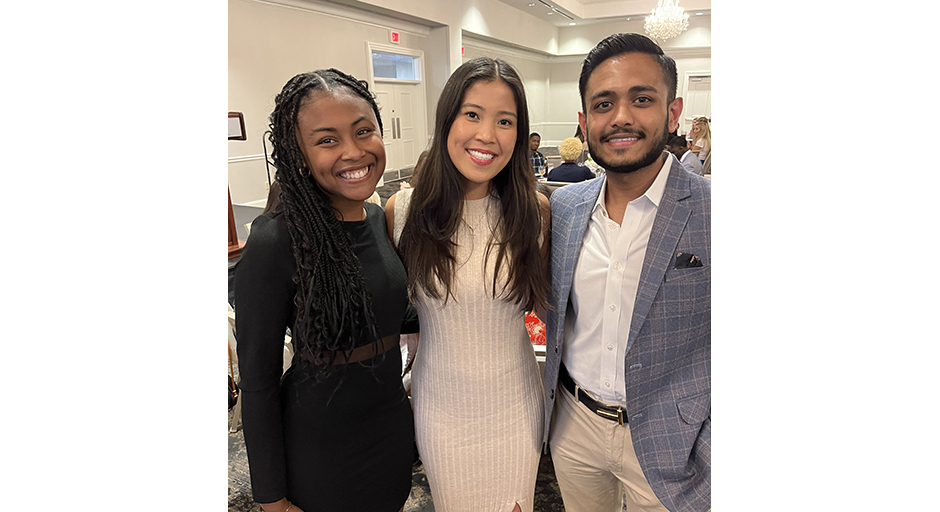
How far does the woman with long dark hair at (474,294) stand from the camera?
1.29 meters

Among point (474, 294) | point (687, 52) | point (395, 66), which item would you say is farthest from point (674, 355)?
point (687, 52)

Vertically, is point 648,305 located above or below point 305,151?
below

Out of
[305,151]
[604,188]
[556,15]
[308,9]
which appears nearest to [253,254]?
[305,151]

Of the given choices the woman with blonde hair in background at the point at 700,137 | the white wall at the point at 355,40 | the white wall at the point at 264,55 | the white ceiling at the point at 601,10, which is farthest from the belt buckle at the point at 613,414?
the white ceiling at the point at 601,10

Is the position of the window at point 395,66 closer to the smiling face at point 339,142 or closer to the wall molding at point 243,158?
the wall molding at point 243,158

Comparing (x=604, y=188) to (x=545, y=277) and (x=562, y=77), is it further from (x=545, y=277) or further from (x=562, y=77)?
(x=562, y=77)

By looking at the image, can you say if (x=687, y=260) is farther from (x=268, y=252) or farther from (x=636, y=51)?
(x=268, y=252)

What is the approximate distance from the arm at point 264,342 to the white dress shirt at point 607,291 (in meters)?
0.75

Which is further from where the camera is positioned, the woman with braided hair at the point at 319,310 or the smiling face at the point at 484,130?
the smiling face at the point at 484,130

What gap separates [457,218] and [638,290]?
51cm

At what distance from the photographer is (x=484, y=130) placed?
1.23 m

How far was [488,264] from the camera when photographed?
1.33 metres
